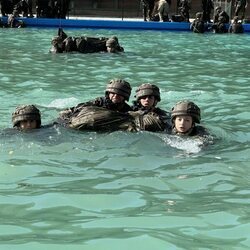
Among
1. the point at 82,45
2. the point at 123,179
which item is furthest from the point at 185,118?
the point at 82,45

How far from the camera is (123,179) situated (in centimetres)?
721

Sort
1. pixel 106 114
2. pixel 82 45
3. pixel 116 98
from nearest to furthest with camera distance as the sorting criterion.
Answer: pixel 106 114 → pixel 116 98 → pixel 82 45

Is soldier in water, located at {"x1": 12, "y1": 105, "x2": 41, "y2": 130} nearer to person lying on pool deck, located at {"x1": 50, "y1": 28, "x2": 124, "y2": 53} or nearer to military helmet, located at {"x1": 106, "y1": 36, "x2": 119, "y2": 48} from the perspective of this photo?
military helmet, located at {"x1": 106, "y1": 36, "x2": 119, "y2": 48}

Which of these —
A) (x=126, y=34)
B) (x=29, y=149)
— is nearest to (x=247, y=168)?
(x=29, y=149)

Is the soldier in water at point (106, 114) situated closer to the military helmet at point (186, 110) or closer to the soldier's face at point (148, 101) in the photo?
the soldier's face at point (148, 101)

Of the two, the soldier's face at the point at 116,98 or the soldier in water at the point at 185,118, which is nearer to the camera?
the soldier in water at the point at 185,118

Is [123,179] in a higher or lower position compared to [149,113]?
lower

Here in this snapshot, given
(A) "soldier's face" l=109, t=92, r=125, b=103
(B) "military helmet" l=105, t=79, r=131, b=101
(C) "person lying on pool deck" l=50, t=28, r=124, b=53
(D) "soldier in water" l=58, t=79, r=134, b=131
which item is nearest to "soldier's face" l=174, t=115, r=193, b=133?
(D) "soldier in water" l=58, t=79, r=134, b=131

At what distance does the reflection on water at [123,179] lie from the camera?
5.49 metres

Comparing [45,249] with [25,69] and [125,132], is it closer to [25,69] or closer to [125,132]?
[125,132]

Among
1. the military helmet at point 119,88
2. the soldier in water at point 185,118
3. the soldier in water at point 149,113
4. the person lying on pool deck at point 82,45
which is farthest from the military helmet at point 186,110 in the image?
the person lying on pool deck at point 82,45

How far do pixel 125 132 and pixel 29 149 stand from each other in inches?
59.1

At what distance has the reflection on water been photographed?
5488mm

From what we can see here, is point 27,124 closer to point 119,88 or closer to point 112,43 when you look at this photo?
point 119,88
